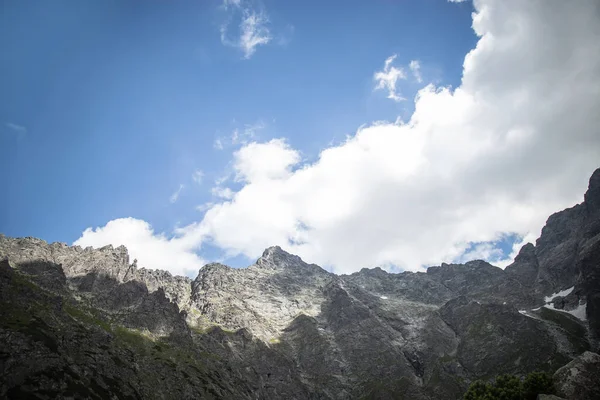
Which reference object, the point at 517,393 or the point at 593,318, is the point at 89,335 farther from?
the point at 593,318

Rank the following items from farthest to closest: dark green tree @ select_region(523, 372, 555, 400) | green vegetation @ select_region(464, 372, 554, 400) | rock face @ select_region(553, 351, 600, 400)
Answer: green vegetation @ select_region(464, 372, 554, 400)
dark green tree @ select_region(523, 372, 555, 400)
rock face @ select_region(553, 351, 600, 400)

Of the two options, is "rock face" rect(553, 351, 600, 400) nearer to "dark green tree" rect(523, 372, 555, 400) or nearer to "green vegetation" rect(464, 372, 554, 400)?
"dark green tree" rect(523, 372, 555, 400)

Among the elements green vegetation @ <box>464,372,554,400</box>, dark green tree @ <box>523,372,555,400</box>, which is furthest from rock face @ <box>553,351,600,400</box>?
green vegetation @ <box>464,372,554,400</box>

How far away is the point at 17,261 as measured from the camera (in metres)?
178

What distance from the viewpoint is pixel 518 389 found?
65562 mm

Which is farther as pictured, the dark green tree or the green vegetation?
the green vegetation

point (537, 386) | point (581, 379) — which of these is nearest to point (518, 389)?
point (537, 386)

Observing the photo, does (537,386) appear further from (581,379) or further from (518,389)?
(581,379)

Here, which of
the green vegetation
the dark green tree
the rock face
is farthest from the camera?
the green vegetation

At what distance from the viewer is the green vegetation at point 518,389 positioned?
63812mm

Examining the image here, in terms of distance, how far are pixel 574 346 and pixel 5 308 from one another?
842 ft

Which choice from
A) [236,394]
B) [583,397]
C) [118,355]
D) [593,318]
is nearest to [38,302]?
[118,355]

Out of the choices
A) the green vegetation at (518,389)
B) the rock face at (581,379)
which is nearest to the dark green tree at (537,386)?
the green vegetation at (518,389)

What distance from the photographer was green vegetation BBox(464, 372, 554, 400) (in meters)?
63.8
